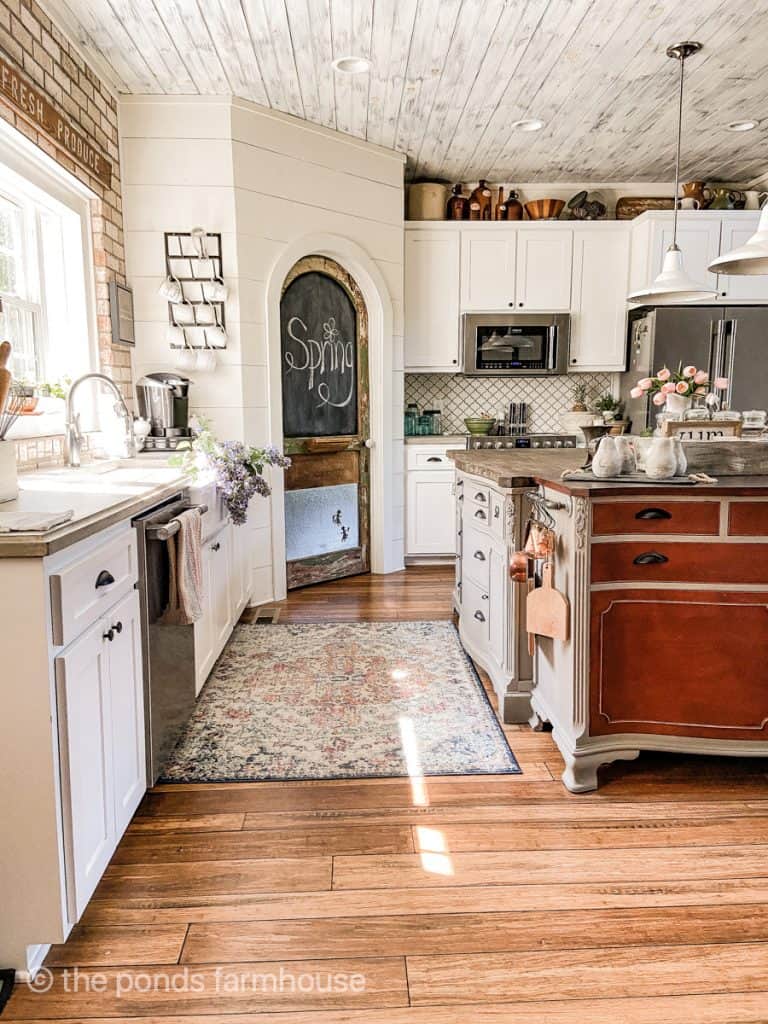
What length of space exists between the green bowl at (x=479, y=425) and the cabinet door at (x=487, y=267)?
84 cm

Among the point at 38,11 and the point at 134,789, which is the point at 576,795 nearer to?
the point at 134,789

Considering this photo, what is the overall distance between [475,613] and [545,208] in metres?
3.62

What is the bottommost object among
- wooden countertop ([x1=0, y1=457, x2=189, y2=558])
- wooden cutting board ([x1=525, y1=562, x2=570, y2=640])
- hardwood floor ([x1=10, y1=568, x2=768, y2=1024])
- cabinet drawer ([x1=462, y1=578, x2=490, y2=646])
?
hardwood floor ([x1=10, y1=568, x2=768, y2=1024])

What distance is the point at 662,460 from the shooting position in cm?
228

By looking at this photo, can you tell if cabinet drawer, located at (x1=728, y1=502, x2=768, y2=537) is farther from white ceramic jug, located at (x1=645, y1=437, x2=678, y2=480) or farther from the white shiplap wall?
the white shiplap wall

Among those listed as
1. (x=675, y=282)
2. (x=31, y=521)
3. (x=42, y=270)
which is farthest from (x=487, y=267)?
(x=31, y=521)

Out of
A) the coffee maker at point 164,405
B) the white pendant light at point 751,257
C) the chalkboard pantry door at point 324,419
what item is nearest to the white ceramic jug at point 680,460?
the white pendant light at point 751,257

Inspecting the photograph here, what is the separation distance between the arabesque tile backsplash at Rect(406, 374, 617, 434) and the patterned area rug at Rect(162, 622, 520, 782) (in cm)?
260

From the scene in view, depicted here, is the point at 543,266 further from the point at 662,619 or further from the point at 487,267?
the point at 662,619

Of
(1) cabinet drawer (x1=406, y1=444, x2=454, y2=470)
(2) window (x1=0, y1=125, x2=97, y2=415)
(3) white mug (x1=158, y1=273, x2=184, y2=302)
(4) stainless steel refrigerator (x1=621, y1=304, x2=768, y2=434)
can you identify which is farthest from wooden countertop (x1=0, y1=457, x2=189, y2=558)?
(4) stainless steel refrigerator (x1=621, y1=304, x2=768, y2=434)

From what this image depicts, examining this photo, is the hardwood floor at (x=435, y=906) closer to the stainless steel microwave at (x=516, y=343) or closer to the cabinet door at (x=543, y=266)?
the stainless steel microwave at (x=516, y=343)

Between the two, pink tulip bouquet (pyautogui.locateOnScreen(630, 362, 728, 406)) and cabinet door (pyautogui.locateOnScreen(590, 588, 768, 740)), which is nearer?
cabinet door (pyautogui.locateOnScreen(590, 588, 768, 740))

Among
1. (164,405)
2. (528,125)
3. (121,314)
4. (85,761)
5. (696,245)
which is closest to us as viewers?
(85,761)

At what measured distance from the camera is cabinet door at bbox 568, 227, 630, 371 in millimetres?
5547
